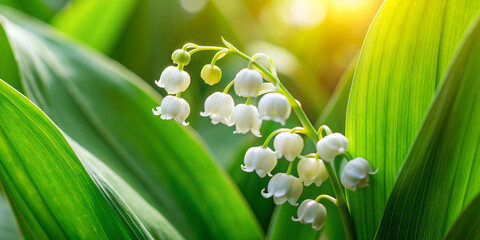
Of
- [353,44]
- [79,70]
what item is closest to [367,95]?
[79,70]

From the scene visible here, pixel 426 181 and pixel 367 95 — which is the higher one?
pixel 367 95

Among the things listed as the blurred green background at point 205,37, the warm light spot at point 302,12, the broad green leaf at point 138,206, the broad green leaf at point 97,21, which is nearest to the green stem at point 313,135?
the broad green leaf at point 138,206

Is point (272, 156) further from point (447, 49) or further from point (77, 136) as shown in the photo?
point (77, 136)

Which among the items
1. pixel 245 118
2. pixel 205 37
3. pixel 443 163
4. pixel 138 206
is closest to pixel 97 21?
pixel 205 37

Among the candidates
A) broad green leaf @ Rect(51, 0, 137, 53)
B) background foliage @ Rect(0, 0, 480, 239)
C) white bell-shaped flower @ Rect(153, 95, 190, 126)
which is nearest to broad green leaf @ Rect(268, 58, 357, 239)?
background foliage @ Rect(0, 0, 480, 239)

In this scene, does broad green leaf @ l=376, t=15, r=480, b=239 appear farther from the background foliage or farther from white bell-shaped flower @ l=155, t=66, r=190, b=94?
white bell-shaped flower @ l=155, t=66, r=190, b=94

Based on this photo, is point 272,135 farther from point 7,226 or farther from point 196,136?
point 7,226
